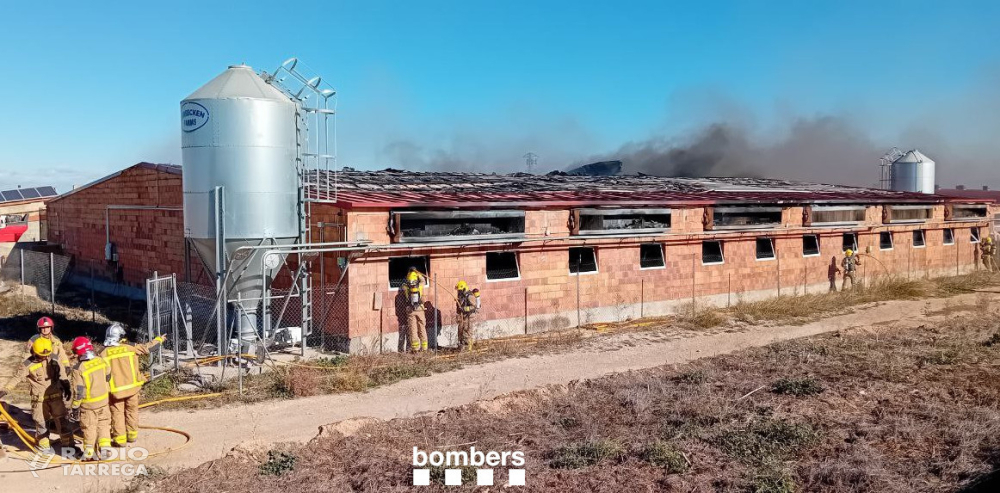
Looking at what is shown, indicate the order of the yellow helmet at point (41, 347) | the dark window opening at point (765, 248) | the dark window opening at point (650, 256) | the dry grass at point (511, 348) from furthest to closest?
the dark window opening at point (765, 248) < the dark window opening at point (650, 256) < the dry grass at point (511, 348) < the yellow helmet at point (41, 347)

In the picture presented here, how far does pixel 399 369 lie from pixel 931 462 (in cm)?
865

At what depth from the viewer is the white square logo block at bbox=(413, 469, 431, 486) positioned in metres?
8.17

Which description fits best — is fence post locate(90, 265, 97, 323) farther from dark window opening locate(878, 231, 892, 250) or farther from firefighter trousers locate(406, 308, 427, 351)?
dark window opening locate(878, 231, 892, 250)

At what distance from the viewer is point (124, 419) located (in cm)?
948

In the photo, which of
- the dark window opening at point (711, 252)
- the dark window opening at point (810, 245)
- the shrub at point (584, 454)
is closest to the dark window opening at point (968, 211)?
the dark window opening at point (810, 245)

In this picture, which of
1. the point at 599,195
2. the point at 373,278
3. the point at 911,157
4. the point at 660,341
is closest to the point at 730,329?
the point at 660,341

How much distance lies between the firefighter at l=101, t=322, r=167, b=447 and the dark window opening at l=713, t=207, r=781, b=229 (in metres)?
17.0

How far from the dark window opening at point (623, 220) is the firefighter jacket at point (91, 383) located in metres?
12.3

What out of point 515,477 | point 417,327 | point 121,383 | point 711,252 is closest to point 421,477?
point 515,477

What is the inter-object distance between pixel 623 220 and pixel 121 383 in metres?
13.7

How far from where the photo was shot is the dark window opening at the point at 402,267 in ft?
52.1

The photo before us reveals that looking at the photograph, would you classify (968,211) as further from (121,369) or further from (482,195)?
(121,369)

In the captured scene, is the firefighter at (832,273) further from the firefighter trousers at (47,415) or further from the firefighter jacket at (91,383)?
the firefighter trousers at (47,415)

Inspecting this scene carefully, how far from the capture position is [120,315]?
19766 millimetres
